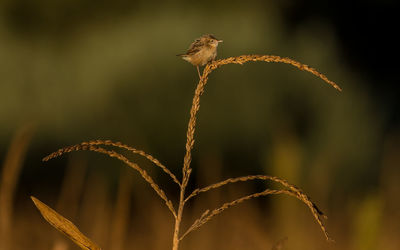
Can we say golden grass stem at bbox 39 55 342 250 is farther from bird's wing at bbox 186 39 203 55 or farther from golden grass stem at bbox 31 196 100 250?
bird's wing at bbox 186 39 203 55

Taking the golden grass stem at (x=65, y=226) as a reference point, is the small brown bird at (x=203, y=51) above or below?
above

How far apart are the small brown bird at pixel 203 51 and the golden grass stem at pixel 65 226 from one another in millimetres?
1417

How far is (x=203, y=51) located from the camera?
103 inches

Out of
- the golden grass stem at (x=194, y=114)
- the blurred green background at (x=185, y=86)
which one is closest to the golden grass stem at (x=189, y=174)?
the golden grass stem at (x=194, y=114)

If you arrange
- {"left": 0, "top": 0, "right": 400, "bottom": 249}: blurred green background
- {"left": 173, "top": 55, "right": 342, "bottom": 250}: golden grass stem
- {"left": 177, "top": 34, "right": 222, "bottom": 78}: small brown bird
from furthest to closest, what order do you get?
{"left": 0, "top": 0, "right": 400, "bottom": 249}: blurred green background → {"left": 177, "top": 34, "right": 222, "bottom": 78}: small brown bird → {"left": 173, "top": 55, "right": 342, "bottom": 250}: golden grass stem

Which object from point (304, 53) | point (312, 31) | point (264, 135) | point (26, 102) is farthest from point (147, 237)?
point (312, 31)

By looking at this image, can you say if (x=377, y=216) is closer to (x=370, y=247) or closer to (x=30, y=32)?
(x=370, y=247)

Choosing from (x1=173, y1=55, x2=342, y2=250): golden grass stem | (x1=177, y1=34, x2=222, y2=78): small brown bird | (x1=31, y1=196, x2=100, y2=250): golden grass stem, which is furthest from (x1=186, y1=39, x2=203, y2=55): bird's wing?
(x1=31, y1=196, x2=100, y2=250): golden grass stem

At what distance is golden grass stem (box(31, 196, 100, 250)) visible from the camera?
118cm

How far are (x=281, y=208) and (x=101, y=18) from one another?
9.79 m

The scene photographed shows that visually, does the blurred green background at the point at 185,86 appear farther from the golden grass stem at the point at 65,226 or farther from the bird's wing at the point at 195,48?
the golden grass stem at the point at 65,226

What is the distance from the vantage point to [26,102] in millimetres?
9297

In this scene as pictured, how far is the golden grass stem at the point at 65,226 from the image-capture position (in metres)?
1.18

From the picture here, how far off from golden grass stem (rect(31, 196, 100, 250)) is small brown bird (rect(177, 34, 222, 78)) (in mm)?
1417
